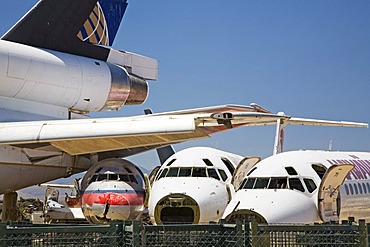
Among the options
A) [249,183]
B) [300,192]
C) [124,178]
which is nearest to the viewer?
[300,192]

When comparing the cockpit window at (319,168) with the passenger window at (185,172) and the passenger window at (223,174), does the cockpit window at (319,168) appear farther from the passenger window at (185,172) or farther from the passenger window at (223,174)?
the passenger window at (185,172)

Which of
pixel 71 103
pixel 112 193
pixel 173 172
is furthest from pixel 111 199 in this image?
pixel 71 103

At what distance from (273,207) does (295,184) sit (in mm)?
1108

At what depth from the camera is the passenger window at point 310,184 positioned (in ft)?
39.2

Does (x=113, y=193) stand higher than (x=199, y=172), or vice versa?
(x=199, y=172)

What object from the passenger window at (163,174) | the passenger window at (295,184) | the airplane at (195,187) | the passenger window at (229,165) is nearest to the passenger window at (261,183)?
the passenger window at (295,184)

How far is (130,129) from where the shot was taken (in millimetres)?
16312

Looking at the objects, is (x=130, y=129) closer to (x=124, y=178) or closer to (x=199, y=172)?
(x=124, y=178)

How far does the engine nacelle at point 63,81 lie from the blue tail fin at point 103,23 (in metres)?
2.20

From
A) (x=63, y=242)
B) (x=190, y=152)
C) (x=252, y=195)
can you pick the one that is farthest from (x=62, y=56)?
(x=63, y=242)

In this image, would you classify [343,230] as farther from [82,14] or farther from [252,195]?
[82,14]

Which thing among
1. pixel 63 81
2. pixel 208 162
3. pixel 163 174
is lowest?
pixel 163 174

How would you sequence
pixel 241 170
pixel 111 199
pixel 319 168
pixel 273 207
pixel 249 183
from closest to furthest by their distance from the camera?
1. pixel 273 207
2. pixel 249 183
3. pixel 319 168
4. pixel 241 170
5. pixel 111 199

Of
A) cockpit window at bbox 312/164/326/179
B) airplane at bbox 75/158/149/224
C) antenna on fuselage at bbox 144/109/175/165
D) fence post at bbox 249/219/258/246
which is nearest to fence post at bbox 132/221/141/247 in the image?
fence post at bbox 249/219/258/246
